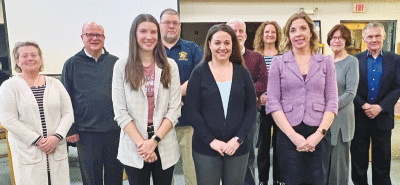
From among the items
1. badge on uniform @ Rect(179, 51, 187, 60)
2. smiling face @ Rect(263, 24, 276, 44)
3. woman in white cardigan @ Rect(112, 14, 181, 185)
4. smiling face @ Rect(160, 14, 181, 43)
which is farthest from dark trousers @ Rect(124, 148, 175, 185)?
smiling face @ Rect(263, 24, 276, 44)

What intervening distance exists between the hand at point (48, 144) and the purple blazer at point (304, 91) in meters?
1.51

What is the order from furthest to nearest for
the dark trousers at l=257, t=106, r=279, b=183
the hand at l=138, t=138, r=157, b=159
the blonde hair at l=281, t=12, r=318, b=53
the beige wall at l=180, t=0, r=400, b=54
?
the beige wall at l=180, t=0, r=400, b=54
the dark trousers at l=257, t=106, r=279, b=183
the blonde hair at l=281, t=12, r=318, b=53
the hand at l=138, t=138, r=157, b=159

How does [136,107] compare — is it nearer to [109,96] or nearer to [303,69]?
[109,96]

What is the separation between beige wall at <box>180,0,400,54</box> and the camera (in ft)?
17.1

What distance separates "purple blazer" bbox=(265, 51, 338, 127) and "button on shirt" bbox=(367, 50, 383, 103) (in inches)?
36.7

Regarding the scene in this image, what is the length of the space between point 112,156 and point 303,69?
158cm

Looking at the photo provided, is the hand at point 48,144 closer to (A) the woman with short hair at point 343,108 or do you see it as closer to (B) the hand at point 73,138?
(B) the hand at point 73,138

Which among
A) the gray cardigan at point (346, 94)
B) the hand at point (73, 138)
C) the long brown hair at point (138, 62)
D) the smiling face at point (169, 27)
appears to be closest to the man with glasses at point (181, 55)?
the smiling face at point (169, 27)

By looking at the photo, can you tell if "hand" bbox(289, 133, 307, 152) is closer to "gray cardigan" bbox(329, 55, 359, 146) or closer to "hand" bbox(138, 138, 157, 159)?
"gray cardigan" bbox(329, 55, 359, 146)

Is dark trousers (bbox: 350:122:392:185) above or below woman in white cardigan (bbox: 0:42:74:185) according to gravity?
below

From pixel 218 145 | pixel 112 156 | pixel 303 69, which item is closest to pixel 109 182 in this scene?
pixel 112 156

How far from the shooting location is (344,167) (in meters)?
2.23

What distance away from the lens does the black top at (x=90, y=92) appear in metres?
1.96

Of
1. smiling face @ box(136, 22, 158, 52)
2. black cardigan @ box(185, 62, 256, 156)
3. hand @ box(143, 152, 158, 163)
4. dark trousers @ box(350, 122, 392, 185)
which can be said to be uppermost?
smiling face @ box(136, 22, 158, 52)
